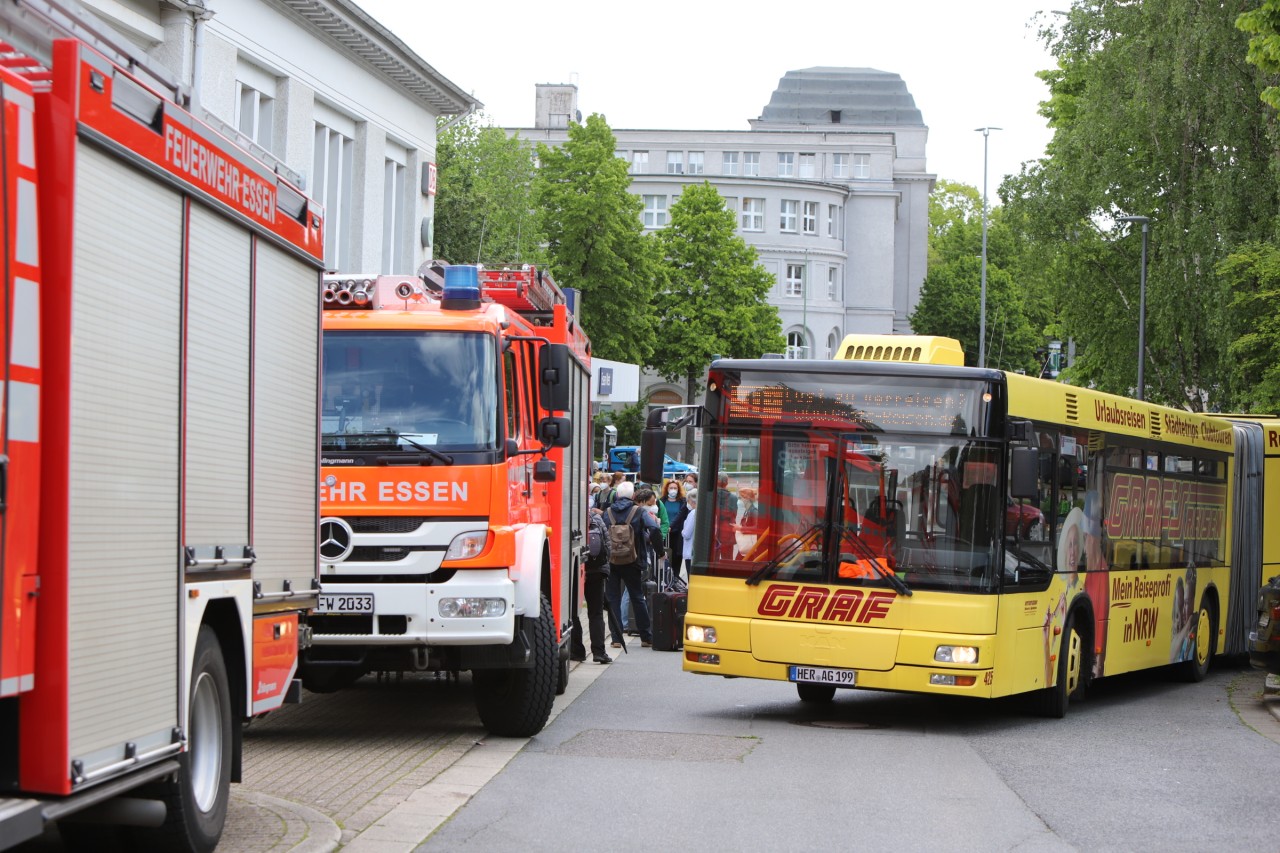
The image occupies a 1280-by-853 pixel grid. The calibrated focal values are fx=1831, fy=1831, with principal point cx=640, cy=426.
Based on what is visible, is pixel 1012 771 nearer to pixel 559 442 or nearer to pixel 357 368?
pixel 559 442

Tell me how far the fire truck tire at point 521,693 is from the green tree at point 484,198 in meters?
44.0

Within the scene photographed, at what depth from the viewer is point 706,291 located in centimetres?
8319

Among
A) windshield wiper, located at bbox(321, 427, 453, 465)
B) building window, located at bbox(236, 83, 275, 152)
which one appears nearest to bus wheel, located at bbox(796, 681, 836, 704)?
windshield wiper, located at bbox(321, 427, 453, 465)

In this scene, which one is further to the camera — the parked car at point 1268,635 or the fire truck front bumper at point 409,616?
the parked car at point 1268,635

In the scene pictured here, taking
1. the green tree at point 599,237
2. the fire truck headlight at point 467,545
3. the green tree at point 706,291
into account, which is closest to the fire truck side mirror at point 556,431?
the fire truck headlight at point 467,545

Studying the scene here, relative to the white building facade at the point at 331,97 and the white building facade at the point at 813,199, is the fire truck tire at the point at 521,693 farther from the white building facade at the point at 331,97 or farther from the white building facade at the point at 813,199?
the white building facade at the point at 813,199

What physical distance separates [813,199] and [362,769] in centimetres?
9255

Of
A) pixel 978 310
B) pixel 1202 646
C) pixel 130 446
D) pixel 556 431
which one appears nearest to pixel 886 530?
pixel 556 431

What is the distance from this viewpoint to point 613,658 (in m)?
19.6

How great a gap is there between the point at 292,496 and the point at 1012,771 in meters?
5.23

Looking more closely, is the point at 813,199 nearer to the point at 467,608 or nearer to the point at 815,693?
the point at 815,693

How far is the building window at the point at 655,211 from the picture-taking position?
3994 inches

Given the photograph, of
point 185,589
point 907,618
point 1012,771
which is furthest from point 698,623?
point 185,589

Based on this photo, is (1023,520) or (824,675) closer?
(824,675)
